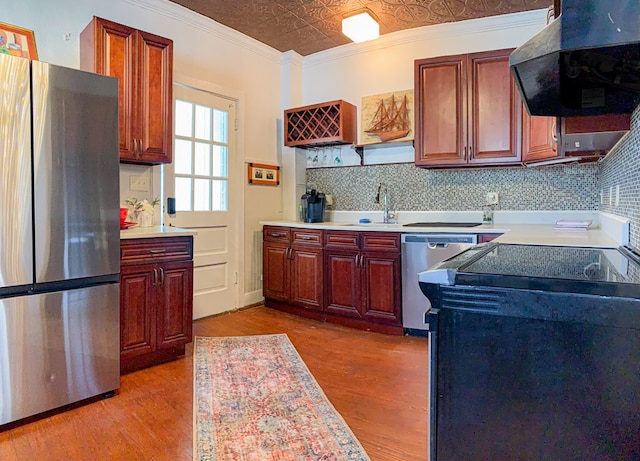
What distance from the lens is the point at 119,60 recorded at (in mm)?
2732

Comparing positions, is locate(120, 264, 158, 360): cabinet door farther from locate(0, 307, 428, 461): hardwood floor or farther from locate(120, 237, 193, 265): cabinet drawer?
locate(0, 307, 428, 461): hardwood floor

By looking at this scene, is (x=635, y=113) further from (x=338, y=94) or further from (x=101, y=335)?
(x=338, y=94)

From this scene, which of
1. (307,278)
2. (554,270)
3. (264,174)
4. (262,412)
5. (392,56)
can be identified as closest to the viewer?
(554,270)

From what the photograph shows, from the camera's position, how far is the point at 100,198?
2.21 meters

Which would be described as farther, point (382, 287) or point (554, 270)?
point (382, 287)

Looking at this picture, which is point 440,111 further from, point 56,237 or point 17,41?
point 17,41

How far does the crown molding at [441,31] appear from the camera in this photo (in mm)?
3434

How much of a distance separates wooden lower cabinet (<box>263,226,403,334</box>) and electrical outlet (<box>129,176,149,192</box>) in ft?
4.26

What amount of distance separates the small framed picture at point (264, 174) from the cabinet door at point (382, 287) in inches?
60.0

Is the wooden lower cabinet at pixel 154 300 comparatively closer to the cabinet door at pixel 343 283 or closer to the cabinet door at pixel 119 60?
the cabinet door at pixel 119 60

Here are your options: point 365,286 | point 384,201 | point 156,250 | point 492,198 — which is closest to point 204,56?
point 156,250

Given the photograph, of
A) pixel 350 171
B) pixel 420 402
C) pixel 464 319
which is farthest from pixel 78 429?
pixel 350 171

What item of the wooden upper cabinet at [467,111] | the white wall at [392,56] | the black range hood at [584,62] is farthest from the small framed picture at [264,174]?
the black range hood at [584,62]

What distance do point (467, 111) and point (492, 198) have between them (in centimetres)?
80
